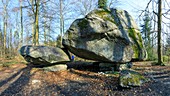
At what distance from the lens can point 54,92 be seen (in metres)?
6.30

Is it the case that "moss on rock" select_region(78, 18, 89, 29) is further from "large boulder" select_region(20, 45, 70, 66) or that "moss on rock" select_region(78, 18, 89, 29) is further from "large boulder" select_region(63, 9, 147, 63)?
"large boulder" select_region(20, 45, 70, 66)

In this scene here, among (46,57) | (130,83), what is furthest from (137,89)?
(46,57)

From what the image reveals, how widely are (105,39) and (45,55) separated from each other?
3.11 meters

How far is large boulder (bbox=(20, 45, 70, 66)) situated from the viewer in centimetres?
900

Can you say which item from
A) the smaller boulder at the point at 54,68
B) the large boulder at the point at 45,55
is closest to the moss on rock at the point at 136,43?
the large boulder at the point at 45,55

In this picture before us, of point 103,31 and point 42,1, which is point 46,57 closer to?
point 103,31

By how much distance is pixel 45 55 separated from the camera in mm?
9039

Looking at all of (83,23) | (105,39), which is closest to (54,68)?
(83,23)

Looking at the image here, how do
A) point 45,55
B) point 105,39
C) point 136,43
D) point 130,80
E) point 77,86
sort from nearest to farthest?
1. point 130,80
2. point 77,86
3. point 105,39
4. point 136,43
5. point 45,55

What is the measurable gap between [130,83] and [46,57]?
4.58 m

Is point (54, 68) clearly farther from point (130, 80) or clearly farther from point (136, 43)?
point (130, 80)

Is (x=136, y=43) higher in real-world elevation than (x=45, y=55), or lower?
higher

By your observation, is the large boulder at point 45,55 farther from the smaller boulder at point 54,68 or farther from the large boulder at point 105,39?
the large boulder at point 105,39

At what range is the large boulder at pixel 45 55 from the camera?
9000mm
